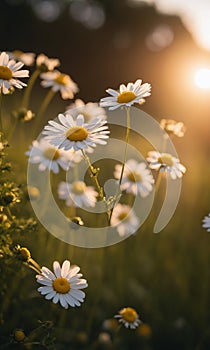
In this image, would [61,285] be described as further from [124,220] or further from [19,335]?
[124,220]

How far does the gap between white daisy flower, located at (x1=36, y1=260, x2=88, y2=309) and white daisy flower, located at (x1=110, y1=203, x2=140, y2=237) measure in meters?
1.21

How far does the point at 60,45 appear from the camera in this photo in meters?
13.1

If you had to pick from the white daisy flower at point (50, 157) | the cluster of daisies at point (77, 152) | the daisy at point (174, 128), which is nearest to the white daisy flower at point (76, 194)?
the cluster of daisies at point (77, 152)

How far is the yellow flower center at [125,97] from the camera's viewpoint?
2.11 metres

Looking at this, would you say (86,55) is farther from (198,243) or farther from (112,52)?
(198,243)

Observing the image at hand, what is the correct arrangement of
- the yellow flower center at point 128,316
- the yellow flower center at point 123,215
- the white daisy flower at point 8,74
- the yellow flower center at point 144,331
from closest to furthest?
the white daisy flower at point 8,74
the yellow flower center at point 128,316
the yellow flower center at point 144,331
the yellow flower center at point 123,215

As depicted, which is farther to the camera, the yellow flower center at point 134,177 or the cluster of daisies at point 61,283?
the yellow flower center at point 134,177

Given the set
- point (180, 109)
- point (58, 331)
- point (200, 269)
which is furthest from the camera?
point (180, 109)

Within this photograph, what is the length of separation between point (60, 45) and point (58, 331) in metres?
11.2

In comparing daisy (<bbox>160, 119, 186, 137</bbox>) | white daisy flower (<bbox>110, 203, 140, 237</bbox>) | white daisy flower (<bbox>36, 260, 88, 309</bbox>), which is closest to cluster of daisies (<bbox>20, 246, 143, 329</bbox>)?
white daisy flower (<bbox>36, 260, 88, 309</bbox>)

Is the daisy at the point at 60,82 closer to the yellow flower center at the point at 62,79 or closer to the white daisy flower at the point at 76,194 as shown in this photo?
the yellow flower center at the point at 62,79

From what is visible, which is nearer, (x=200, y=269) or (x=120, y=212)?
(x=120, y=212)

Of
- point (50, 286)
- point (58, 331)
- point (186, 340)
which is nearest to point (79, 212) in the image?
point (186, 340)

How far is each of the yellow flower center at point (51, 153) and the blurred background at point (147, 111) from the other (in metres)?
0.48
